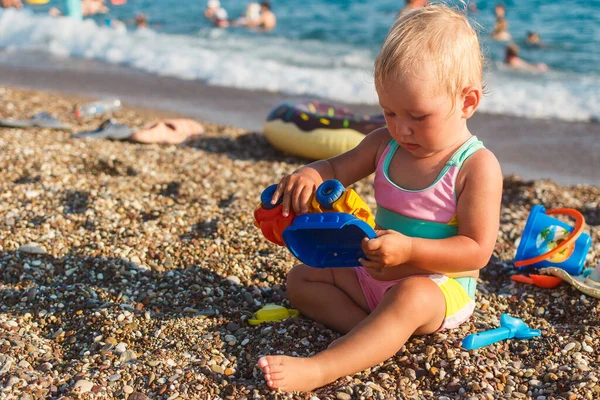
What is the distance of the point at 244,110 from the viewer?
9055 millimetres

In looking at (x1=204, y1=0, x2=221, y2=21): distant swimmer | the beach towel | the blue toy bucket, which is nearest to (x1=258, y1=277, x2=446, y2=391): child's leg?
the blue toy bucket

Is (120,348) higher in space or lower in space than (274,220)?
lower

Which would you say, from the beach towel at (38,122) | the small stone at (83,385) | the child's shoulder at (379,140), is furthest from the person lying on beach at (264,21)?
the small stone at (83,385)

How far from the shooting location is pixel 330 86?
1061 cm

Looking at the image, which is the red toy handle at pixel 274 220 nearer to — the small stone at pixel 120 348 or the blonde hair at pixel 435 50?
the blonde hair at pixel 435 50

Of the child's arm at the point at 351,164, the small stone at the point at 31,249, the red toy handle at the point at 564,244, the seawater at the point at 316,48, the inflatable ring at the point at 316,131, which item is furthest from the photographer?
the seawater at the point at 316,48

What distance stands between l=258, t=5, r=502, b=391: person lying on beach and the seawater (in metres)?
4.81

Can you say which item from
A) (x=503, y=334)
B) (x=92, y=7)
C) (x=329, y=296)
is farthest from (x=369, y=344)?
(x=92, y=7)

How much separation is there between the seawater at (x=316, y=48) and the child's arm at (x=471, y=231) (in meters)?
4.86

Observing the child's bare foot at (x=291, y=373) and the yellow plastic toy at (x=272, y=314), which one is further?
the yellow plastic toy at (x=272, y=314)

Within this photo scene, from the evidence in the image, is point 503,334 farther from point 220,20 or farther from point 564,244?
point 220,20

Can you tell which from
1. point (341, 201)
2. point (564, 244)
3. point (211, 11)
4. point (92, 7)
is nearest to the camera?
point (341, 201)

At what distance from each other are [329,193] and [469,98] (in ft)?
2.44

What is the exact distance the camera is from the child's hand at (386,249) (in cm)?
266
